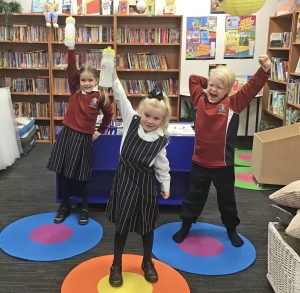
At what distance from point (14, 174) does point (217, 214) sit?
2188 millimetres

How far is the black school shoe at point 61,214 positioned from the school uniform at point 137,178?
943 mm

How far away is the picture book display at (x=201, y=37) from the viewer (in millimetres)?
5254

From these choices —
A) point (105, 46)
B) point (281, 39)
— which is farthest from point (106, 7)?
point (281, 39)

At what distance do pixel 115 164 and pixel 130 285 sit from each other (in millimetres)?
1129

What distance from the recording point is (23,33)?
516 centimetres

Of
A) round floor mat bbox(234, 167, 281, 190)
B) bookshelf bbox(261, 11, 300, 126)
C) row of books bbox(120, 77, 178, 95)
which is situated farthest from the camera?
row of books bbox(120, 77, 178, 95)

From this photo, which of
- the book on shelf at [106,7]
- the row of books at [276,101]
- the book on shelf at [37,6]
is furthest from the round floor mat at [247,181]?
the book on shelf at [37,6]

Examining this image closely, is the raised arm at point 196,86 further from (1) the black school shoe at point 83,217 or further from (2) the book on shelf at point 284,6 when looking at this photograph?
(2) the book on shelf at point 284,6

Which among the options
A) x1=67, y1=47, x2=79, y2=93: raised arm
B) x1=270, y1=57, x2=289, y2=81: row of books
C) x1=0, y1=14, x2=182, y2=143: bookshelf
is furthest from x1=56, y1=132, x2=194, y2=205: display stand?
x1=270, y1=57, x2=289, y2=81: row of books

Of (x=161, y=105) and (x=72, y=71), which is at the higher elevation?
(x=72, y=71)

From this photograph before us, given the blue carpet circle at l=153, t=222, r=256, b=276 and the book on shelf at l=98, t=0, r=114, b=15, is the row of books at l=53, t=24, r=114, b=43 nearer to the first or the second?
the book on shelf at l=98, t=0, r=114, b=15

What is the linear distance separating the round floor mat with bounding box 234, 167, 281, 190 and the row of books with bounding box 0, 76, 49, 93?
9.55 feet

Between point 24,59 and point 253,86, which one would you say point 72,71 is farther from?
point 24,59

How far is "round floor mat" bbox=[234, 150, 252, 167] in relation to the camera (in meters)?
4.56
